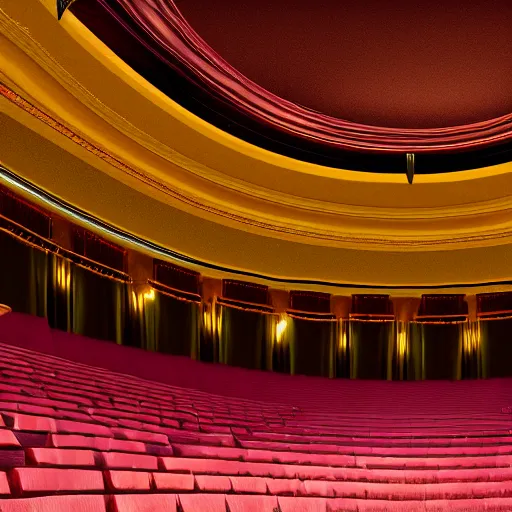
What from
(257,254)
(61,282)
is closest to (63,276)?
(61,282)

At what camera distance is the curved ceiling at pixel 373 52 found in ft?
7.13

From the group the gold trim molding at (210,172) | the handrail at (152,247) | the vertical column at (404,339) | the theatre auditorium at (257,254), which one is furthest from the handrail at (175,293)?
the vertical column at (404,339)

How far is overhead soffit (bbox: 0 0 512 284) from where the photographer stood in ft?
7.10

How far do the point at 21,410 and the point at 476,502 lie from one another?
643 mm

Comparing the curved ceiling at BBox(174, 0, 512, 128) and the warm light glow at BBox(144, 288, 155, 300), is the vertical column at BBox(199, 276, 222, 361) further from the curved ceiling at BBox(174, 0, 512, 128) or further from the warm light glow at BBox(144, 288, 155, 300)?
the curved ceiling at BBox(174, 0, 512, 128)

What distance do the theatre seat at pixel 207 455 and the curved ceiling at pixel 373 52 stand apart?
49.9 inches

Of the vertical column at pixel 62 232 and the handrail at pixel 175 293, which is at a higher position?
the vertical column at pixel 62 232

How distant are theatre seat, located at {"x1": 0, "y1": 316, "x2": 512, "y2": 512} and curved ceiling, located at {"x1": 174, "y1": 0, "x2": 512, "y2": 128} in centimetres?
127

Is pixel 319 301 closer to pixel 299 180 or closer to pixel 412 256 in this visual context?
pixel 412 256

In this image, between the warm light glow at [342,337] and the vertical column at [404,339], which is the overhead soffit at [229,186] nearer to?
the vertical column at [404,339]

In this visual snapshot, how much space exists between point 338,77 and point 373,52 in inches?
8.2

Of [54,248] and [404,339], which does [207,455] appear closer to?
[54,248]

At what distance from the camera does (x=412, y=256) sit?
396cm

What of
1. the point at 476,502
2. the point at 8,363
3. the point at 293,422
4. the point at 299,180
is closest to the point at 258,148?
the point at 299,180
